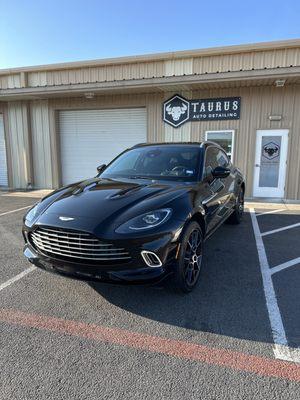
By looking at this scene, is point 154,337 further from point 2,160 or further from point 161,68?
point 2,160

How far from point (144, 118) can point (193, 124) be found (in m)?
1.69

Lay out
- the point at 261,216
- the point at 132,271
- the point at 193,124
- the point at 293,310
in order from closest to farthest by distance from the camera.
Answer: the point at 132,271
the point at 293,310
the point at 261,216
the point at 193,124

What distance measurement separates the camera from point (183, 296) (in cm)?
335

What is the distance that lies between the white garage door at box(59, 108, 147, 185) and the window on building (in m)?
2.24

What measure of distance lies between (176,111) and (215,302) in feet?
24.9

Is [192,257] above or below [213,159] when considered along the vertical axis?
below

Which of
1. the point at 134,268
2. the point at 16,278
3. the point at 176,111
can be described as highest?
the point at 176,111

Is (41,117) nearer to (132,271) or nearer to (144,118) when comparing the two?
(144,118)

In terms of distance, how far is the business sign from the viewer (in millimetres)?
9289

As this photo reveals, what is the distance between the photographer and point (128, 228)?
9.39 ft

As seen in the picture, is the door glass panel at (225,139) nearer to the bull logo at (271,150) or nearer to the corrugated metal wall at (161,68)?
the bull logo at (271,150)

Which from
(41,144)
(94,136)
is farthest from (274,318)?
(41,144)

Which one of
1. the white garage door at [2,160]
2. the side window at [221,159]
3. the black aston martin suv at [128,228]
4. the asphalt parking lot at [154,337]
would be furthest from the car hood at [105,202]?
the white garage door at [2,160]

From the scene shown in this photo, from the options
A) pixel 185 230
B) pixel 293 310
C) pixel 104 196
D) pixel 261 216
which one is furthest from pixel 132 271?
pixel 261 216
